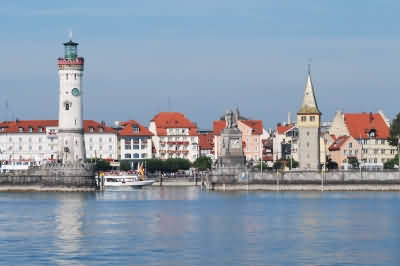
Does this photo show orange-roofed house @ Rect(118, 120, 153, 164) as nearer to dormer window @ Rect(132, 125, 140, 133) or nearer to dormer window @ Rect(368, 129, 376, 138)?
dormer window @ Rect(132, 125, 140, 133)

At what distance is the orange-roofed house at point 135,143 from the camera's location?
189 m

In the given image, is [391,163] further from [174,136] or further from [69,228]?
[69,228]

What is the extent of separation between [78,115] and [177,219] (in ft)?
143

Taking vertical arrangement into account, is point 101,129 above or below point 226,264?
above

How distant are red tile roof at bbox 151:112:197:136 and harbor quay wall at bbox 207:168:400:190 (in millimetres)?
54331

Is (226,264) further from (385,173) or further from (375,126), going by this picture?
(375,126)

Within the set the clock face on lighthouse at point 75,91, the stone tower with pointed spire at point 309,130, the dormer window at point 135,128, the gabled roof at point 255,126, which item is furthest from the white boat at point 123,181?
the gabled roof at point 255,126

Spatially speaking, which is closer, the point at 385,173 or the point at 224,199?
the point at 224,199

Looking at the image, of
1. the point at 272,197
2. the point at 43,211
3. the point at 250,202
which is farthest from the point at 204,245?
the point at 272,197

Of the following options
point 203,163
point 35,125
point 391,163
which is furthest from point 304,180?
point 35,125

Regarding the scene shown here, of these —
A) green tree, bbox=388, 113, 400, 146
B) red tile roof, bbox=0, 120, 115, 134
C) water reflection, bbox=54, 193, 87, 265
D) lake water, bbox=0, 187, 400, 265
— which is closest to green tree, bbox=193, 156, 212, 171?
red tile roof, bbox=0, 120, 115, 134

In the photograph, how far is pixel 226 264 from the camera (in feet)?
197

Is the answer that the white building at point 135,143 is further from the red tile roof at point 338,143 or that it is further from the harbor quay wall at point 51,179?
the harbor quay wall at point 51,179

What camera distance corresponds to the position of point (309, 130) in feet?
495
